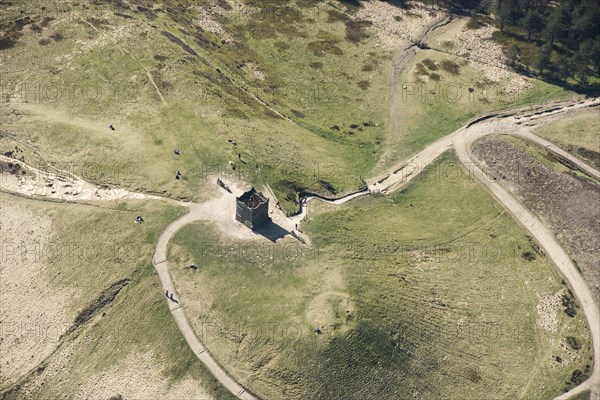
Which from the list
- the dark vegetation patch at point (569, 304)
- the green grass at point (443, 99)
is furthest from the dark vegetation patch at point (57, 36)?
the dark vegetation patch at point (569, 304)

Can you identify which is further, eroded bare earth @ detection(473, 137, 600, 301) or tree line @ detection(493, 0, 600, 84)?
tree line @ detection(493, 0, 600, 84)

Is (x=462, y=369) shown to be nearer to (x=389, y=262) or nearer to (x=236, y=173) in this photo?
(x=389, y=262)

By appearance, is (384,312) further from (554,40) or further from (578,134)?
(554,40)

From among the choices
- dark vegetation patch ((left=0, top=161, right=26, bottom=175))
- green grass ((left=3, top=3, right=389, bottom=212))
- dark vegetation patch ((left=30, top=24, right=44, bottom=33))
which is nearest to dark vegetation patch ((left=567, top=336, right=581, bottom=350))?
green grass ((left=3, top=3, right=389, bottom=212))

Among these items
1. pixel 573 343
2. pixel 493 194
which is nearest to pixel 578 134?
pixel 493 194

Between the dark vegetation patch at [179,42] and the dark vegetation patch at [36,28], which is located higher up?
the dark vegetation patch at [179,42]

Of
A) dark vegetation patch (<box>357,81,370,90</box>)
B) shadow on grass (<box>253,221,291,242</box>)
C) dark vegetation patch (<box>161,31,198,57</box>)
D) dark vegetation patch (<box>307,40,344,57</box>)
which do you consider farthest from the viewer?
dark vegetation patch (<box>307,40,344,57</box>)

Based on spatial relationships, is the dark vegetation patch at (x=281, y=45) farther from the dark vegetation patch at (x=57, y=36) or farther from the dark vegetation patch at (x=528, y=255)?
the dark vegetation patch at (x=528, y=255)

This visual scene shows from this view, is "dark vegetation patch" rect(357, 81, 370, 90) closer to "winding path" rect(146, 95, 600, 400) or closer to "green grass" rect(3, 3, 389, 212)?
"green grass" rect(3, 3, 389, 212)

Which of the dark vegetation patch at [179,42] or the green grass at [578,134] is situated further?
the dark vegetation patch at [179,42]
